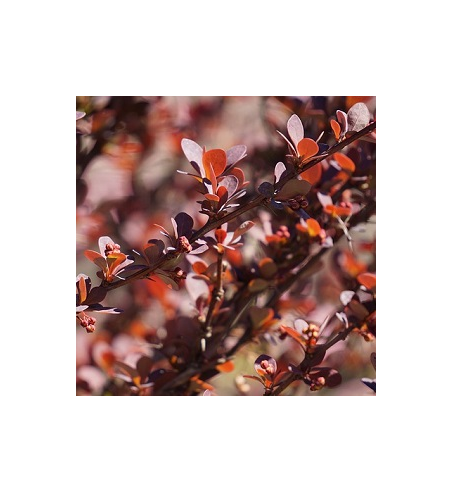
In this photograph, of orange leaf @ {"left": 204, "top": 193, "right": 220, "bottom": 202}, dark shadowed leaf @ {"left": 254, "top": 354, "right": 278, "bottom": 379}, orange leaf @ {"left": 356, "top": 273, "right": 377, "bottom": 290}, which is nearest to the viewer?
orange leaf @ {"left": 204, "top": 193, "right": 220, "bottom": 202}

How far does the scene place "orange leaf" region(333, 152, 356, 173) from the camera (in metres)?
1.00

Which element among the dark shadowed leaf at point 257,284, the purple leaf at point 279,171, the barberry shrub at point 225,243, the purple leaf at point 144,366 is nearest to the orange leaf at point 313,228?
the barberry shrub at point 225,243

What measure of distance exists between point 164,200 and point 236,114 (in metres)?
0.26

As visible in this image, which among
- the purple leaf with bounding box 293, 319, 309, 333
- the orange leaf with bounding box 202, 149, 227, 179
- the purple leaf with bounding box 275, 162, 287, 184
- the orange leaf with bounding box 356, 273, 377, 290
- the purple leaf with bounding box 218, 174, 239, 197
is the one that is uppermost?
the orange leaf with bounding box 202, 149, 227, 179

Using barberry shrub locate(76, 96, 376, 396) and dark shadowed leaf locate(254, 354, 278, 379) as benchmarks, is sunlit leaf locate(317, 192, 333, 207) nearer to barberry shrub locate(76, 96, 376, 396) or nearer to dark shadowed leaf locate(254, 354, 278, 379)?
barberry shrub locate(76, 96, 376, 396)

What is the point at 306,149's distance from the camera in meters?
0.78

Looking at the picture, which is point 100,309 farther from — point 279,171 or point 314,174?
point 314,174

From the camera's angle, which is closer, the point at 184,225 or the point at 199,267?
the point at 184,225

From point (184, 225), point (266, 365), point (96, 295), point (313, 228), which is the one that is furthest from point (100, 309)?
point (313, 228)

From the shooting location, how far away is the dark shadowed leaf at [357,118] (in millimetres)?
800

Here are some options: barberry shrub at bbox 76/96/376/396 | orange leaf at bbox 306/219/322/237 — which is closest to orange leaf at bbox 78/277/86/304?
barberry shrub at bbox 76/96/376/396

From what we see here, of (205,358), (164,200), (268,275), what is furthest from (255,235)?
(164,200)

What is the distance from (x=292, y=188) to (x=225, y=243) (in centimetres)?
16
